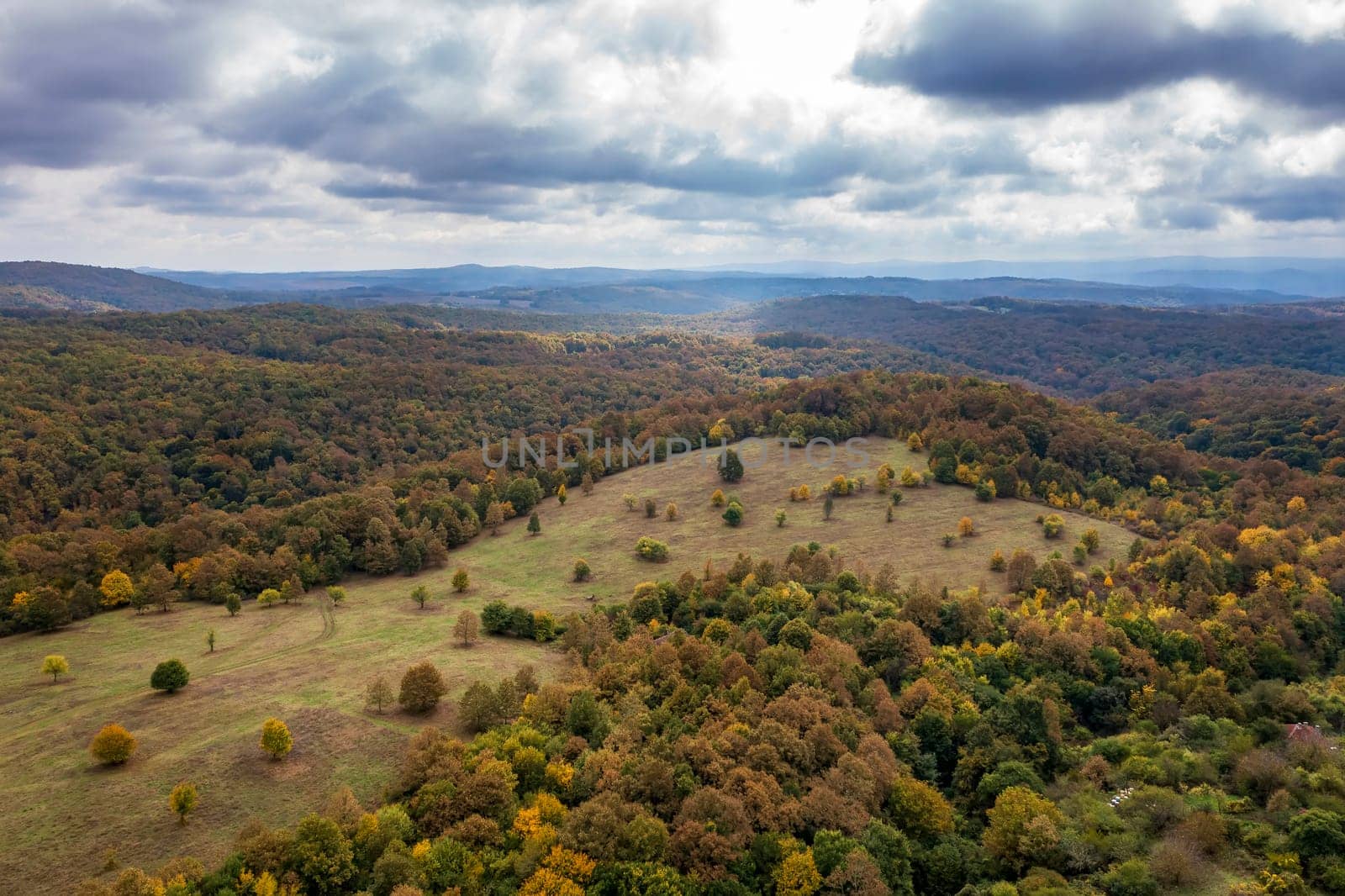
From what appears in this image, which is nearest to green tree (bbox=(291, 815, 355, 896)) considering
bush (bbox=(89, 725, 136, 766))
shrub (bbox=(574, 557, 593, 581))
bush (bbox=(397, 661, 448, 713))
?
bush (bbox=(397, 661, 448, 713))

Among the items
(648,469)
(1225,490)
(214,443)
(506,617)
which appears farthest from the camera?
(214,443)

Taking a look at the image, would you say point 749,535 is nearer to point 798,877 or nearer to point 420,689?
point 420,689

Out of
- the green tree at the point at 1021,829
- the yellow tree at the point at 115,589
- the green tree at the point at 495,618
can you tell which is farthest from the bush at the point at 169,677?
the green tree at the point at 1021,829

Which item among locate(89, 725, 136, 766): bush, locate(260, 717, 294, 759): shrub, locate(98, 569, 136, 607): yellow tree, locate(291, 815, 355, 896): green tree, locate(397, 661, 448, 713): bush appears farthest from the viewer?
locate(98, 569, 136, 607): yellow tree

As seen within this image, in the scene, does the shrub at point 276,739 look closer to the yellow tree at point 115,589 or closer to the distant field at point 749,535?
the distant field at point 749,535

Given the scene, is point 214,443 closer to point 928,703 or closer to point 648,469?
point 648,469

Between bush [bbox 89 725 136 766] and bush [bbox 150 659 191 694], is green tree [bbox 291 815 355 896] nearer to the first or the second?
bush [bbox 89 725 136 766]

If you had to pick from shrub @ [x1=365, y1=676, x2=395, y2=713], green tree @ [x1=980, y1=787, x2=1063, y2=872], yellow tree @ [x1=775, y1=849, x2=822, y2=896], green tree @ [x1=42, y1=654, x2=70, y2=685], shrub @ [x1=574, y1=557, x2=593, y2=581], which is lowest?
shrub @ [x1=574, y1=557, x2=593, y2=581]

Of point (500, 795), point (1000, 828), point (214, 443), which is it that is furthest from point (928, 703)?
point (214, 443)
